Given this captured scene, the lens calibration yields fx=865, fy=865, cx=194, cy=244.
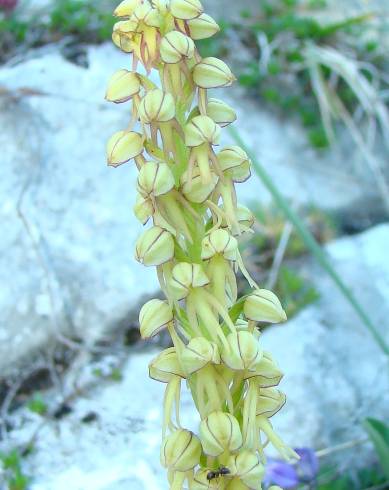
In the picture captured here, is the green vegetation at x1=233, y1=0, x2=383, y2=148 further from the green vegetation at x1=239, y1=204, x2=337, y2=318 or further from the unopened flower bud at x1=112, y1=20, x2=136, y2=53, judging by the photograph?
the unopened flower bud at x1=112, y1=20, x2=136, y2=53

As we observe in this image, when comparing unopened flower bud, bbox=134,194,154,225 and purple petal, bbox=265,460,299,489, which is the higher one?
unopened flower bud, bbox=134,194,154,225

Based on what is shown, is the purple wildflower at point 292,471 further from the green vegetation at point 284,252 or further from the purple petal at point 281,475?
the green vegetation at point 284,252

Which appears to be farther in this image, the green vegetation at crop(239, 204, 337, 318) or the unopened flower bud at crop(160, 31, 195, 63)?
the green vegetation at crop(239, 204, 337, 318)

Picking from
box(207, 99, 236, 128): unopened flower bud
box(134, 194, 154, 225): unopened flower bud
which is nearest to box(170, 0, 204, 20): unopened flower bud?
box(207, 99, 236, 128): unopened flower bud

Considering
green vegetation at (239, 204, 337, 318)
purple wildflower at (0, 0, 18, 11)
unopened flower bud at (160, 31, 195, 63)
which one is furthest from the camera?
purple wildflower at (0, 0, 18, 11)

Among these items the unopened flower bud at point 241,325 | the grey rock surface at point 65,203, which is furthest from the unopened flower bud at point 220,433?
the grey rock surface at point 65,203

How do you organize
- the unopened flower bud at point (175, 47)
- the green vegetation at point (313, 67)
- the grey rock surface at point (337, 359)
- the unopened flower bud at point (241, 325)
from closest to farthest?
the unopened flower bud at point (175, 47), the unopened flower bud at point (241, 325), the grey rock surface at point (337, 359), the green vegetation at point (313, 67)

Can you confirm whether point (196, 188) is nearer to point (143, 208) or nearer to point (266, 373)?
point (143, 208)
